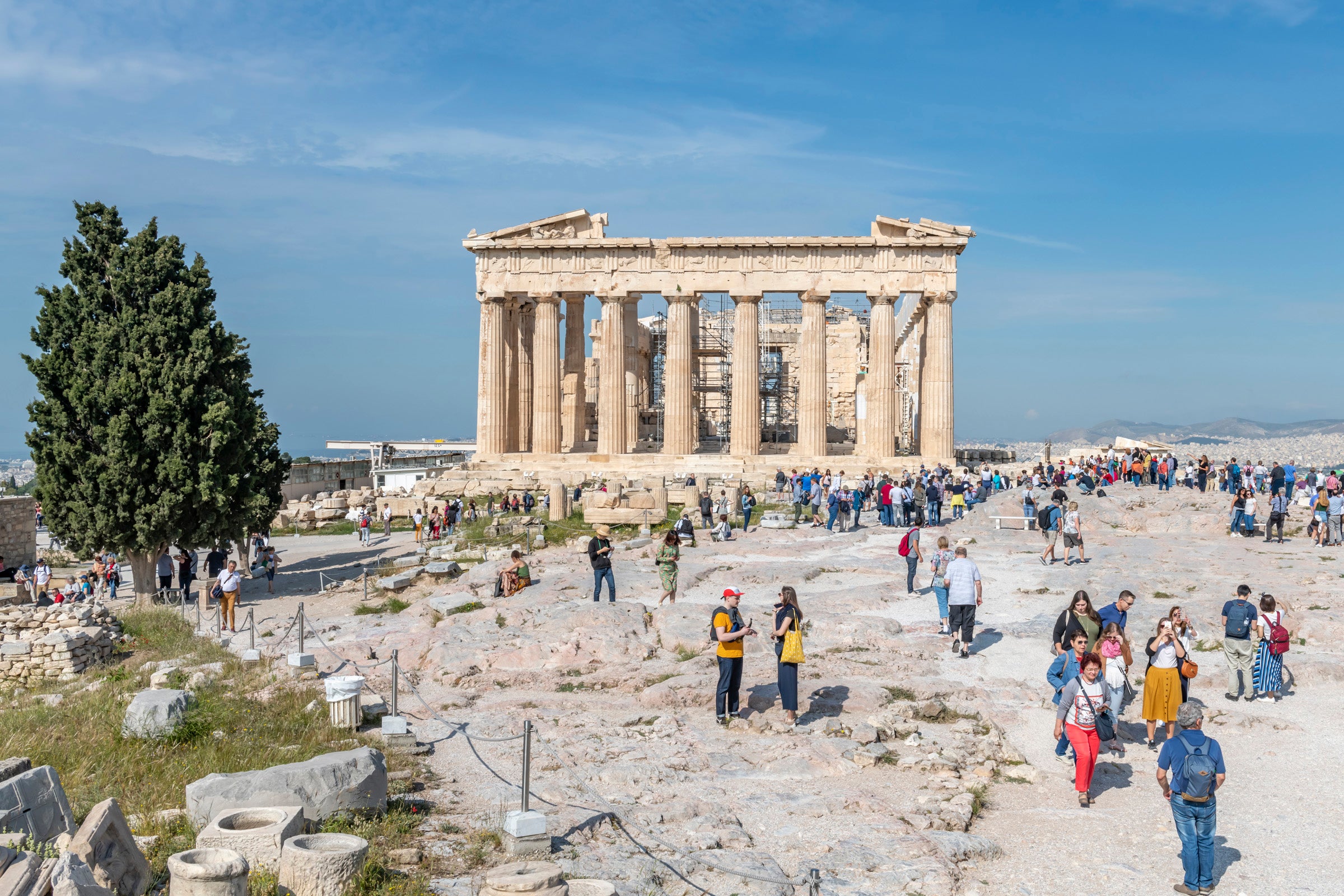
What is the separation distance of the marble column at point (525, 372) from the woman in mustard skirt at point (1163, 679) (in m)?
38.0

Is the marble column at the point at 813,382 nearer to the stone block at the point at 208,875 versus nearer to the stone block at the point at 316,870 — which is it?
the stone block at the point at 316,870

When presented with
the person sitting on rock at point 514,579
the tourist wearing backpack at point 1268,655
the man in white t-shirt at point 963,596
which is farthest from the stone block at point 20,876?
the person sitting on rock at point 514,579

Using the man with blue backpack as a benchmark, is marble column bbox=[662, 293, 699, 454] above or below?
above

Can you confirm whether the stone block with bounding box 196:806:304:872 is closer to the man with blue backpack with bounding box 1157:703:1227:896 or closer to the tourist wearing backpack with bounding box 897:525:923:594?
the man with blue backpack with bounding box 1157:703:1227:896

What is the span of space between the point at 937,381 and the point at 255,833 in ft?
130

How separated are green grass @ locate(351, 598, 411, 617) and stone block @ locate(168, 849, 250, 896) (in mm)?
13741

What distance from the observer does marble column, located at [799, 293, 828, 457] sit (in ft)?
144

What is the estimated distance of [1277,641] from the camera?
13328 millimetres

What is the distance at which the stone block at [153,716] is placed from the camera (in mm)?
11227

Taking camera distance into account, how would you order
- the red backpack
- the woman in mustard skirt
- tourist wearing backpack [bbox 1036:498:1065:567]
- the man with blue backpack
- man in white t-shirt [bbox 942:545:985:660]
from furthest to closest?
tourist wearing backpack [bbox 1036:498:1065:567], man in white t-shirt [bbox 942:545:985:660], the red backpack, the woman in mustard skirt, the man with blue backpack

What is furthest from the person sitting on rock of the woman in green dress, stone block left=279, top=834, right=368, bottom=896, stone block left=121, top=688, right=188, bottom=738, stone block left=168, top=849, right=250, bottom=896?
stone block left=168, top=849, right=250, bottom=896

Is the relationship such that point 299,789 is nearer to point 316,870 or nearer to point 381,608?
point 316,870

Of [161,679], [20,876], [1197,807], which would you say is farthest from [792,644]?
[161,679]

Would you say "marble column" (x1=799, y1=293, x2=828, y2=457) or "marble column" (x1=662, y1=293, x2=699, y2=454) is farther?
"marble column" (x1=662, y1=293, x2=699, y2=454)
